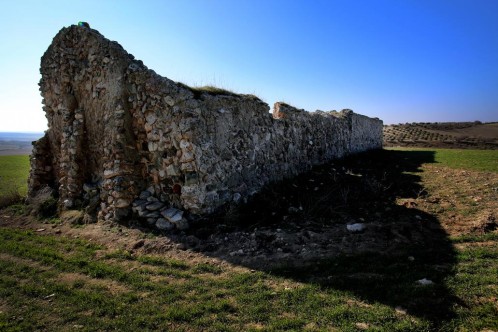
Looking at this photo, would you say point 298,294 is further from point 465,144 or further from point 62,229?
point 465,144

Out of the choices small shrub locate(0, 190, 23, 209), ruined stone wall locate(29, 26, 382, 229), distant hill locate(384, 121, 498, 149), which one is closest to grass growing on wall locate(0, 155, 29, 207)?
small shrub locate(0, 190, 23, 209)

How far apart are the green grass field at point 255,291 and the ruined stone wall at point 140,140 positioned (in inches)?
76.1

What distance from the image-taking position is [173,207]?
7375 millimetres

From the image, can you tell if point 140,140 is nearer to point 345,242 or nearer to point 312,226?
point 312,226

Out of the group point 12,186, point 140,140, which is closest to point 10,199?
point 12,186

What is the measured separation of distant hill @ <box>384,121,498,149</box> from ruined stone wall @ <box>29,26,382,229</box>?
28682 millimetres

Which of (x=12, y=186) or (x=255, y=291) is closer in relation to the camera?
(x=255, y=291)

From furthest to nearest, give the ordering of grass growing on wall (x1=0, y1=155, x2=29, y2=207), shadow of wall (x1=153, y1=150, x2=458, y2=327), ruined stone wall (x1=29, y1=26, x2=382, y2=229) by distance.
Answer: grass growing on wall (x1=0, y1=155, x2=29, y2=207) < ruined stone wall (x1=29, y1=26, x2=382, y2=229) < shadow of wall (x1=153, y1=150, x2=458, y2=327)

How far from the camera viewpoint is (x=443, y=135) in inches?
1415

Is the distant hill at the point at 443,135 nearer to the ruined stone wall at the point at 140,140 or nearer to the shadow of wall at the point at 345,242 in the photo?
the shadow of wall at the point at 345,242

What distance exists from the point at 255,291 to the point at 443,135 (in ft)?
131

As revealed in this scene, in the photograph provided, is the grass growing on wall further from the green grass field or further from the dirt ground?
the green grass field

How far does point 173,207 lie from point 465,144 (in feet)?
111

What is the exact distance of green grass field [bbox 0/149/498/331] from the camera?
11.5 feet
